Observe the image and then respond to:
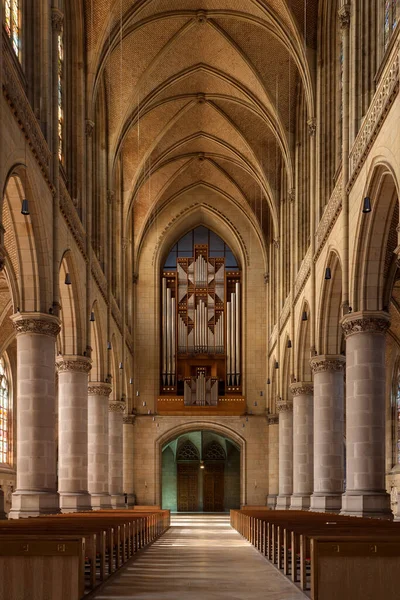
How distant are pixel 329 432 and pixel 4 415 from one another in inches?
803

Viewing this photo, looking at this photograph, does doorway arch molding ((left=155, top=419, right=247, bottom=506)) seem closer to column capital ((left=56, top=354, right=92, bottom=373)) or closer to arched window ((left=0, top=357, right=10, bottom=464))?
arched window ((left=0, top=357, right=10, bottom=464))

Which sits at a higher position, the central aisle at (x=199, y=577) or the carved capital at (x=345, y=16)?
the carved capital at (x=345, y=16)

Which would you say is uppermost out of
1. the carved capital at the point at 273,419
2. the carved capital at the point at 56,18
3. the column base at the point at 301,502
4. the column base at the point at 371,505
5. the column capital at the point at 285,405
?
the carved capital at the point at 56,18

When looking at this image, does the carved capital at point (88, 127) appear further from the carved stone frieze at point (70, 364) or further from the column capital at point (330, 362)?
the column capital at point (330, 362)

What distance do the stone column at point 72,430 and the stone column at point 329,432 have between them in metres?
7.04

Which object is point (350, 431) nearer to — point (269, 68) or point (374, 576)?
point (374, 576)

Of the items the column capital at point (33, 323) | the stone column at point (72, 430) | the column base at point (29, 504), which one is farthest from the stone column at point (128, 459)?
the column capital at point (33, 323)

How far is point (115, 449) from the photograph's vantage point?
135ft

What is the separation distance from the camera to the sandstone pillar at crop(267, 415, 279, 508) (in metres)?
46.8

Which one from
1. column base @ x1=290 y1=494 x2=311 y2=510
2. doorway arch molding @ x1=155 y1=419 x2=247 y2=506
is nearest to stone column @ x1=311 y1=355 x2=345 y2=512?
column base @ x1=290 y1=494 x2=311 y2=510

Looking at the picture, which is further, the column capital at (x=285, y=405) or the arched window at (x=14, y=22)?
the column capital at (x=285, y=405)

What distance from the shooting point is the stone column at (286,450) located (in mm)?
40969

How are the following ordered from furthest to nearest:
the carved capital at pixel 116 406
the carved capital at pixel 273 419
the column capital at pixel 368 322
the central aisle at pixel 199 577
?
1. the carved capital at pixel 273 419
2. the carved capital at pixel 116 406
3. the column capital at pixel 368 322
4. the central aisle at pixel 199 577

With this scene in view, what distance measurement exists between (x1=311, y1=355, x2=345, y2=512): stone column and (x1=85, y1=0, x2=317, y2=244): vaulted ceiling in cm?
845
